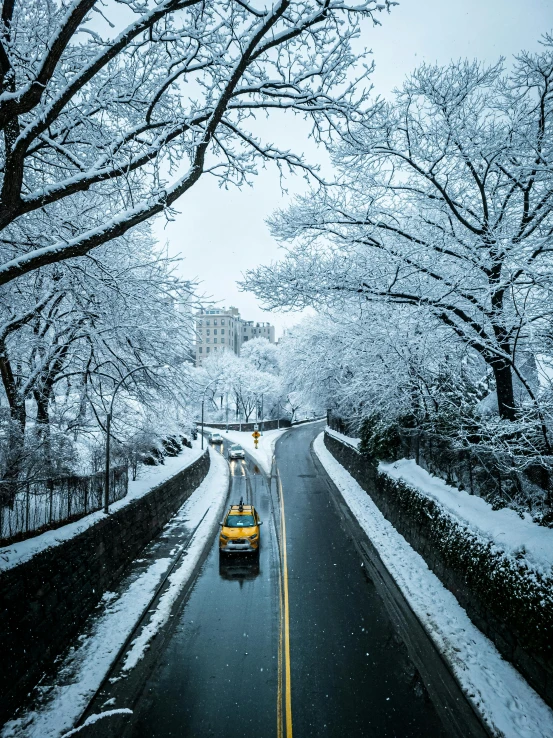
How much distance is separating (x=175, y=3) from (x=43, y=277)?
7.61 meters

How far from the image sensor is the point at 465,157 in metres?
10.6

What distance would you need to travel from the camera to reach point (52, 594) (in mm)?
8328

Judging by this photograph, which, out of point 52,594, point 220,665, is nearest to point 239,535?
point 220,665

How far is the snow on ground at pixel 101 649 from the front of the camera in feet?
21.9

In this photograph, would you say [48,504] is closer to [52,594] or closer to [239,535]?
[52,594]

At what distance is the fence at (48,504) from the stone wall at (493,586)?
9.52 metres

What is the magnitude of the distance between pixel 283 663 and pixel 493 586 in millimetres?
4503

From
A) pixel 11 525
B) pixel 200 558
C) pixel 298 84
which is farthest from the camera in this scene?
pixel 200 558

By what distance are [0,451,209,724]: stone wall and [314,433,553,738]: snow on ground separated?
7.64 m

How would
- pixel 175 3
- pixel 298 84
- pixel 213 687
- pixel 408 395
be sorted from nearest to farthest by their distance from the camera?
pixel 175 3 < pixel 298 84 < pixel 213 687 < pixel 408 395

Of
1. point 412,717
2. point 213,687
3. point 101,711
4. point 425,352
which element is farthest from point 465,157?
point 101,711

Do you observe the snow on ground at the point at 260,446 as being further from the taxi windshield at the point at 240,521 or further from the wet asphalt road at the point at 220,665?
the wet asphalt road at the point at 220,665

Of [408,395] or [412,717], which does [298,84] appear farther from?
[408,395]

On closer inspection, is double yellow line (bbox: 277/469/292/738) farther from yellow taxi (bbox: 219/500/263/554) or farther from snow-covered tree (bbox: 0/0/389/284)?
snow-covered tree (bbox: 0/0/389/284)
